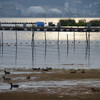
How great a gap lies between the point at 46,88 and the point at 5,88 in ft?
7.77

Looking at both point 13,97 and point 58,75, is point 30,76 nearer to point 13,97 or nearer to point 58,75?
point 58,75

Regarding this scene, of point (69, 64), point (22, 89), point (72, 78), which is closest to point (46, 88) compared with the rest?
point (22, 89)

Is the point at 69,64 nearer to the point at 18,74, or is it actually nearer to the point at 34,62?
the point at 34,62

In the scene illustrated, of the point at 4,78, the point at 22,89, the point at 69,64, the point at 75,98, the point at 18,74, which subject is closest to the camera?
the point at 75,98

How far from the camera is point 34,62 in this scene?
1757 inches

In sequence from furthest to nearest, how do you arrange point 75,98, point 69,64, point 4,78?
point 69,64
point 4,78
point 75,98

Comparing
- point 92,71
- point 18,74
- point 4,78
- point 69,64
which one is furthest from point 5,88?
point 69,64

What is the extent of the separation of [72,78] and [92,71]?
4.03 metres

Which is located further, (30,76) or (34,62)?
(34,62)

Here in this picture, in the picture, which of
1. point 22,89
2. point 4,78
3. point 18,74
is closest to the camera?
point 22,89

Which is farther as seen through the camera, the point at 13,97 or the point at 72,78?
the point at 72,78

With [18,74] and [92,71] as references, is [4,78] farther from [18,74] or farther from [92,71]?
[92,71]

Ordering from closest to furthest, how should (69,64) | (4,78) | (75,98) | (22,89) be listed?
(75,98) < (22,89) < (4,78) < (69,64)

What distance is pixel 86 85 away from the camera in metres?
29.6
